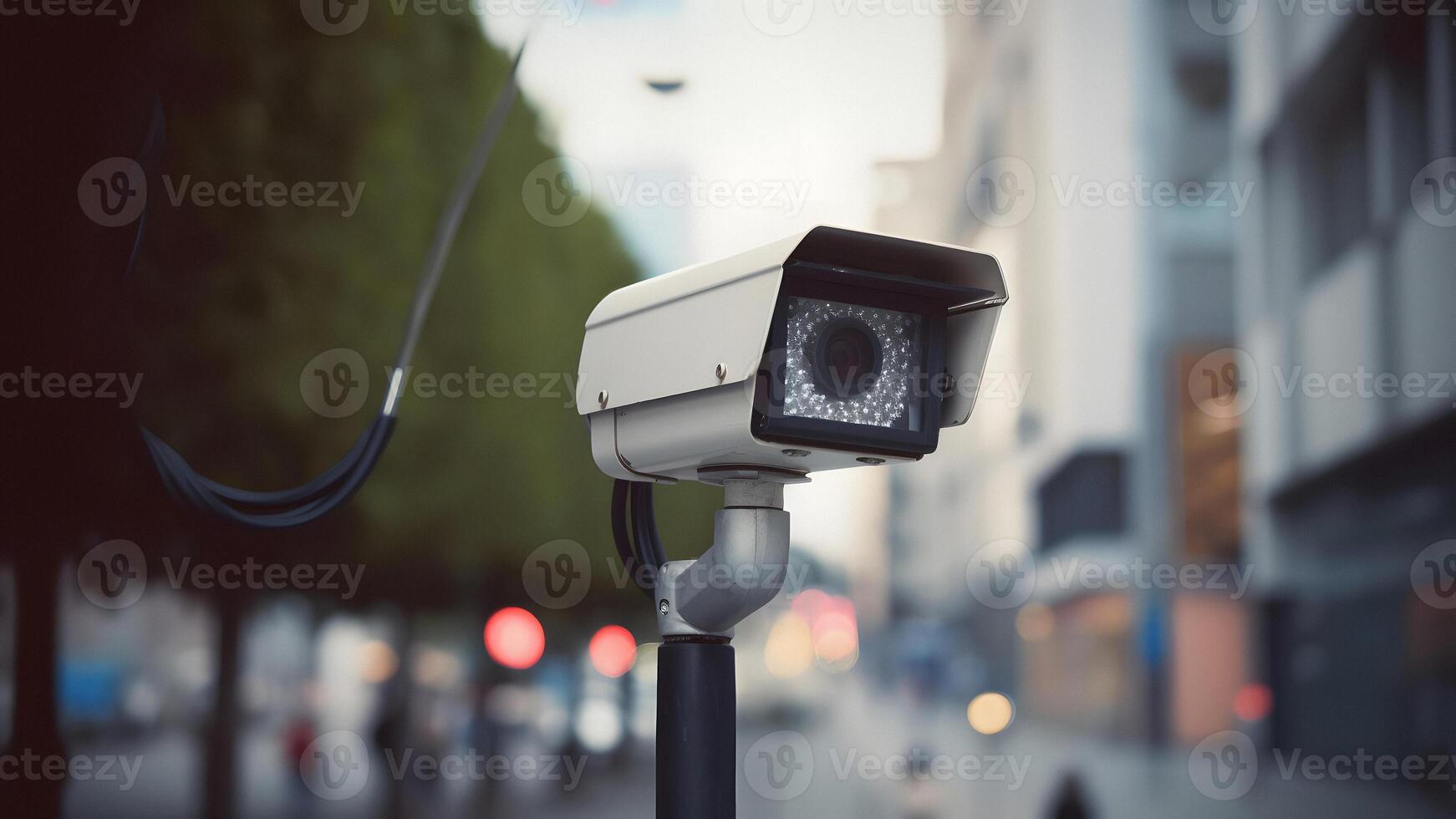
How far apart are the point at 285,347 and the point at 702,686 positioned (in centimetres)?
675

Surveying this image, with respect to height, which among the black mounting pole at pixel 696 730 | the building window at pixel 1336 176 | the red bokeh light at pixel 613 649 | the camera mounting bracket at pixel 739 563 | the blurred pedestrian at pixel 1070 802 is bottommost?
the blurred pedestrian at pixel 1070 802

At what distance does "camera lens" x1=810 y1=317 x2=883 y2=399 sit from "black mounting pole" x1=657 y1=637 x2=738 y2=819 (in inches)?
15.3

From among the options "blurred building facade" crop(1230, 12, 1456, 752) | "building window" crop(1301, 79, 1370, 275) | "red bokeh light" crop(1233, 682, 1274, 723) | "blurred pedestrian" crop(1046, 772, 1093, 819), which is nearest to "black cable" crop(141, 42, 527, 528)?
"blurred pedestrian" crop(1046, 772, 1093, 819)

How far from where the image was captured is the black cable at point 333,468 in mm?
1975

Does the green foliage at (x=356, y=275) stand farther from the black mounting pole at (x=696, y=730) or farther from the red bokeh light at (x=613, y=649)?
the black mounting pole at (x=696, y=730)

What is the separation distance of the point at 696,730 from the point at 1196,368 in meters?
20.0

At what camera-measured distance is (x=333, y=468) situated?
6.72ft

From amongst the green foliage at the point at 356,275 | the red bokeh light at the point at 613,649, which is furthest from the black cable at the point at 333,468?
the red bokeh light at the point at 613,649

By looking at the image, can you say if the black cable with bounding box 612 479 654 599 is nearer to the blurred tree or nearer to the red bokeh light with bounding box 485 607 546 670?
the blurred tree

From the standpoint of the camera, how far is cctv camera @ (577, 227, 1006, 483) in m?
1.61

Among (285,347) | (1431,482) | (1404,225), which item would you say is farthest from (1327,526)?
(285,347)

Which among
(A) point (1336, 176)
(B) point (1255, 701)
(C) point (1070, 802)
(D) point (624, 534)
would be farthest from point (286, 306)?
(B) point (1255, 701)

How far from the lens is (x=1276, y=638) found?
52.7 feet

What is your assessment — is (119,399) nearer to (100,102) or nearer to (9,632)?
(9,632)
